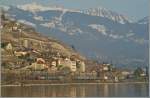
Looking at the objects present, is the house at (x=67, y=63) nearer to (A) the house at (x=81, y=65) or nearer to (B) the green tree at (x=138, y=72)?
(A) the house at (x=81, y=65)

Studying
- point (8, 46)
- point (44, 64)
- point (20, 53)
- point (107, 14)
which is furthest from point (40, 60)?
point (107, 14)

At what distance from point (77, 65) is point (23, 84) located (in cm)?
42

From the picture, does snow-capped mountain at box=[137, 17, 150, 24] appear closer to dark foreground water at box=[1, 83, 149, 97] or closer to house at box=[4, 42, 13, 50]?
dark foreground water at box=[1, 83, 149, 97]

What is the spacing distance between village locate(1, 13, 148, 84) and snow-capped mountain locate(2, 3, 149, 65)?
76mm

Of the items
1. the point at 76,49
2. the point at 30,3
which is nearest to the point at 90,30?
the point at 76,49

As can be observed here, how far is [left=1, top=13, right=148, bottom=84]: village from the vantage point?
16.5ft

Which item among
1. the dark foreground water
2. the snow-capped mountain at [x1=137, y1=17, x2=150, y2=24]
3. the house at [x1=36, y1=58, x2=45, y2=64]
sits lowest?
the dark foreground water

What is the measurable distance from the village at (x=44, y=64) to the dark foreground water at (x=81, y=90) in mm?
75

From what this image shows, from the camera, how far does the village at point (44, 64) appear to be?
5.04 metres

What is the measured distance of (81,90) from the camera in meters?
5.02

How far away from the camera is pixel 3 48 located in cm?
498

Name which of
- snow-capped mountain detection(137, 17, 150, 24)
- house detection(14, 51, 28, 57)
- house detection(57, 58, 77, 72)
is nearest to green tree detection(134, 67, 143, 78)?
snow-capped mountain detection(137, 17, 150, 24)

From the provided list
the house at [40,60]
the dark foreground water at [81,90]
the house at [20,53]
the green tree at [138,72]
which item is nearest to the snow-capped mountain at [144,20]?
the green tree at [138,72]

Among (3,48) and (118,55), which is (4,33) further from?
(118,55)
